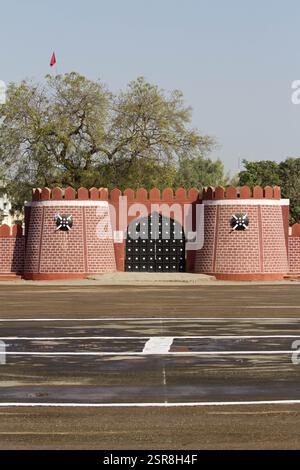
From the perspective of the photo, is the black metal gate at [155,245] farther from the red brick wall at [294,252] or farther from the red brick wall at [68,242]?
the red brick wall at [294,252]

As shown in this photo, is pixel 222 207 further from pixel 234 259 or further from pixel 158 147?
pixel 158 147

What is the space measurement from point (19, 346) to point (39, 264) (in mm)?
30188

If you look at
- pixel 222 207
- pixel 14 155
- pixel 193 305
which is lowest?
pixel 193 305

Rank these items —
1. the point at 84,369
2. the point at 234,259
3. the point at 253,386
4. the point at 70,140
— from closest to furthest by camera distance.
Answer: the point at 253,386 → the point at 84,369 → the point at 234,259 → the point at 70,140

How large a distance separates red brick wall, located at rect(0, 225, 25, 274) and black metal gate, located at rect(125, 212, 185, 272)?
5283mm

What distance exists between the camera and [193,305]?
3002 centimetres

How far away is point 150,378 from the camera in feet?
46.2

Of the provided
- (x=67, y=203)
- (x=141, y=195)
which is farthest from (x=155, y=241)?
(x=67, y=203)

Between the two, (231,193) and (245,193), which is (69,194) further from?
(245,193)

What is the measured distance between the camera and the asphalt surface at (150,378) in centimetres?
1003

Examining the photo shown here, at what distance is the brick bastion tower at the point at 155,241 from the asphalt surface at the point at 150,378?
63.6 ft

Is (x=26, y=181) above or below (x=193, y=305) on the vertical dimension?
above

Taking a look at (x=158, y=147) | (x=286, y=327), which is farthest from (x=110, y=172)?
(x=286, y=327)

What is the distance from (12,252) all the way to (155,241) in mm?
7070
